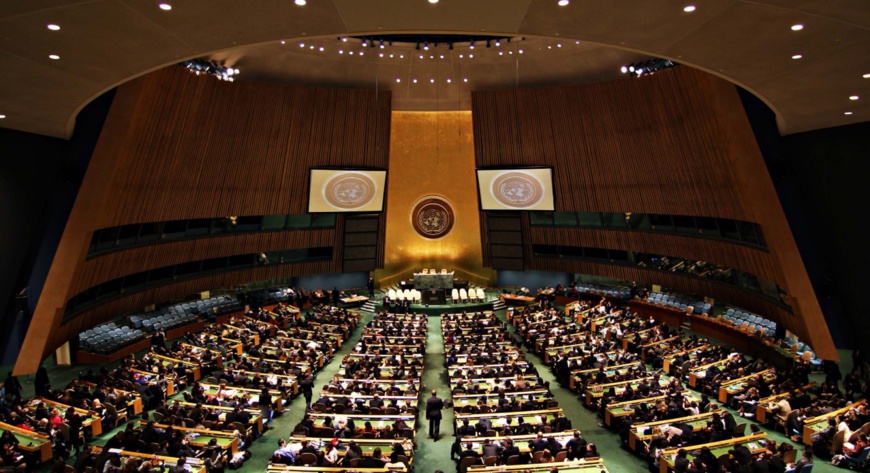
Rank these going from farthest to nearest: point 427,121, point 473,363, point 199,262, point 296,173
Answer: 1. point 427,121
2. point 296,173
3. point 199,262
4. point 473,363

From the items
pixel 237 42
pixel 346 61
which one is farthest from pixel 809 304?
pixel 346 61

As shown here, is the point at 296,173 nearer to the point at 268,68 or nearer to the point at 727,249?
the point at 268,68

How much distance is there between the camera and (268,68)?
20.9 meters

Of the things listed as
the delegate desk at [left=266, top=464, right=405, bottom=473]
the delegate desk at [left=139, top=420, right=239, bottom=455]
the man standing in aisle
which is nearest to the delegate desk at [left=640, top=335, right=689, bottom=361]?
the man standing in aisle

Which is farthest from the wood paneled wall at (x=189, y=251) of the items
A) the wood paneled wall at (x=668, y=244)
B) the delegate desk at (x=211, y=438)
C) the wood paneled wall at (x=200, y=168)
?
the wood paneled wall at (x=668, y=244)

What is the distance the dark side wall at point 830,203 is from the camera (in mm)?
11719

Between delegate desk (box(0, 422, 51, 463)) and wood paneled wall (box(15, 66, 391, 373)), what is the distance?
289 cm

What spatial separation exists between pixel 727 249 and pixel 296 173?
16.7 m

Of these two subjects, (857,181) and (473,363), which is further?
(473,363)

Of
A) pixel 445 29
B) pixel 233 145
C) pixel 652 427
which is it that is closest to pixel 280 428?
pixel 652 427

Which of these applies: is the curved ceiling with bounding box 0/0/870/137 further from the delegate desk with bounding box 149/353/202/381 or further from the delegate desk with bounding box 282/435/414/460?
the delegate desk with bounding box 149/353/202/381

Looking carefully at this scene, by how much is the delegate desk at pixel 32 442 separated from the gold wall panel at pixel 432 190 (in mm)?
18126

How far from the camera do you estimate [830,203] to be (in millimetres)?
12438

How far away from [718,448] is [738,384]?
403 cm
